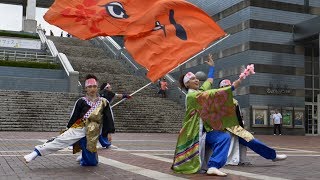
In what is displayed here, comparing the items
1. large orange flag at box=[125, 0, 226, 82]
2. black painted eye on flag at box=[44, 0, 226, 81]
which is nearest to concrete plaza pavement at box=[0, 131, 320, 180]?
Answer: large orange flag at box=[125, 0, 226, 82]

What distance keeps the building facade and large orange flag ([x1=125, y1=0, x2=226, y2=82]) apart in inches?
727

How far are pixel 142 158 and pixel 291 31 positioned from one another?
22185 millimetres

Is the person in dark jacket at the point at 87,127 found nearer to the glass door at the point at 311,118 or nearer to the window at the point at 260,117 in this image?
the window at the point at 260,117

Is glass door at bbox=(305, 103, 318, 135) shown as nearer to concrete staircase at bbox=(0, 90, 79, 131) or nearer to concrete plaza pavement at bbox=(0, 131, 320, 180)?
concrete staircase at bbox=(0, 90, 79, 131)

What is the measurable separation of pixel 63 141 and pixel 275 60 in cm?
2313

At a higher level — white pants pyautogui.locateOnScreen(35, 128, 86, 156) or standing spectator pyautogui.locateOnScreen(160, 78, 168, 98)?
standing spectator pyautogui.locateOnScreen(160, 78, 168, 98)

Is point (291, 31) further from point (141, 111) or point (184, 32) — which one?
point (184, 32)

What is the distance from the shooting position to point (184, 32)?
425 inches

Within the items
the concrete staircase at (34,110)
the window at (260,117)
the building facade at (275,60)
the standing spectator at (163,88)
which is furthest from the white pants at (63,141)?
the window at (260,117)

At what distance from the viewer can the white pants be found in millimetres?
8352

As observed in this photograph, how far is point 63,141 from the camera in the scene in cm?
848

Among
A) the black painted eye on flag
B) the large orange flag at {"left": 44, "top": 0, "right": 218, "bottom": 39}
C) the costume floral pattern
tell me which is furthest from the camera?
the large orange flag at {"left": 44, "top": 0, "right": 218, "bottom": 39}

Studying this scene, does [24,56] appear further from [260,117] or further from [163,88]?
Answer: [260,117]

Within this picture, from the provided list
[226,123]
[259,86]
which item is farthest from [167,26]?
[259,86]
